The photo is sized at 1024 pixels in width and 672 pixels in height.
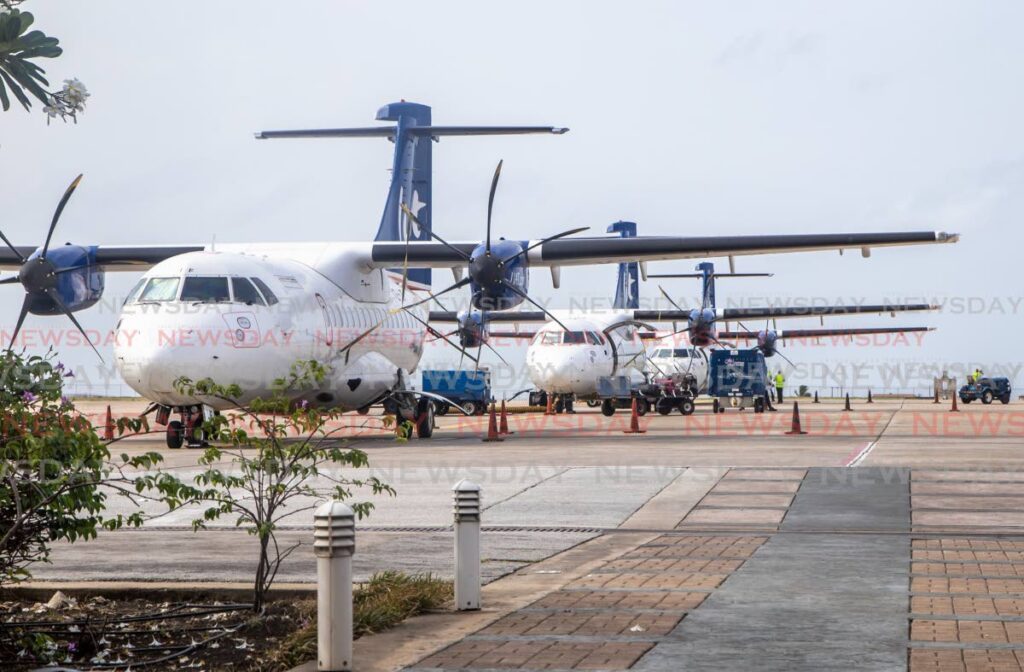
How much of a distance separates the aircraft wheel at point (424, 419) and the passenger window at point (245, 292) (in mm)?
6150

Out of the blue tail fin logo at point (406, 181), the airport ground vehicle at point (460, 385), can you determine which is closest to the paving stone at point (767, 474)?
the blue tail fin logo at point (406, 181)

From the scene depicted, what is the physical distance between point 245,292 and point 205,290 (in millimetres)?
722

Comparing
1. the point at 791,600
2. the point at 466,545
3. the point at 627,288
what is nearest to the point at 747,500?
the point at 791,600

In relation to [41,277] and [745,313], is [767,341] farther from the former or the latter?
[41,277]

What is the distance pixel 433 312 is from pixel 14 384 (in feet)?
134

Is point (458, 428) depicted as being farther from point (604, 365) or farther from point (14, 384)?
point (14, 384)

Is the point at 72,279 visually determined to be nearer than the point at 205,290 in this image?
No

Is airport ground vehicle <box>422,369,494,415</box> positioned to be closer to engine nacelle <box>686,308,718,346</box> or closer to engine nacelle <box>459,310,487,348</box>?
engine nacelle <box>459,310,487,348</box>

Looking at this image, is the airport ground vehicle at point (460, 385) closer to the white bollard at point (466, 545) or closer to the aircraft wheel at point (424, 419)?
the aircraft wheel at point (424, 419)

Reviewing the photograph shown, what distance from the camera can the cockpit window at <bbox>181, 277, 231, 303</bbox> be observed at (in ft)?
68.6

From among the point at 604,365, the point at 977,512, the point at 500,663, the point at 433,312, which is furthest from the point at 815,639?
the point at 433,312

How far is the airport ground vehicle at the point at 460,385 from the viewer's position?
44656mm

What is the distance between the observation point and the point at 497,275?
82.8ft

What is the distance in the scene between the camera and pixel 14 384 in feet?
23.6
